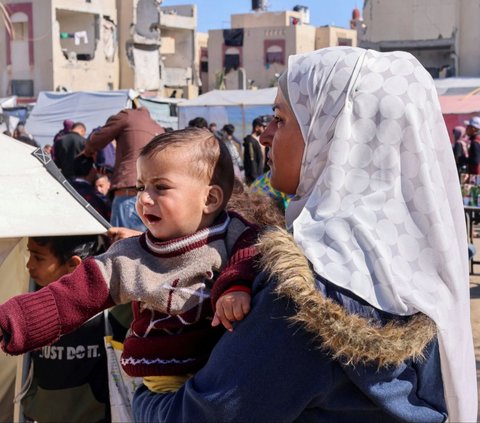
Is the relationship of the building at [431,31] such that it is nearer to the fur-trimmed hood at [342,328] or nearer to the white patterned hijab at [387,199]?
the white patterned hijab at [387,199]

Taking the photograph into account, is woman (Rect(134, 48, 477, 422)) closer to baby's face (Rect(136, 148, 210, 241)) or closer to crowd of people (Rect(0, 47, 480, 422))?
crowd of people (Rect(0, 47, 480, 422))

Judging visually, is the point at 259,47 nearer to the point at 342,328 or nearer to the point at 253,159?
the point at 253,159

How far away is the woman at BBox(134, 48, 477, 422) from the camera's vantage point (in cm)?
143

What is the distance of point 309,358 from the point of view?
1.43 metres

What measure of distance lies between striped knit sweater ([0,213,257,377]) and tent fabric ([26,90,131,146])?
60.6ft

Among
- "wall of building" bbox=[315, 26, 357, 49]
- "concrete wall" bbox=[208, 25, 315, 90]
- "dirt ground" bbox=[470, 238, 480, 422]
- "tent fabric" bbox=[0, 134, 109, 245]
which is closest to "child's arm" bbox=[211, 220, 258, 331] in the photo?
"tent fabric" bbox=[0, 134, 109, 245]

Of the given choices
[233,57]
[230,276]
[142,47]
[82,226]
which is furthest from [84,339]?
[233,57]

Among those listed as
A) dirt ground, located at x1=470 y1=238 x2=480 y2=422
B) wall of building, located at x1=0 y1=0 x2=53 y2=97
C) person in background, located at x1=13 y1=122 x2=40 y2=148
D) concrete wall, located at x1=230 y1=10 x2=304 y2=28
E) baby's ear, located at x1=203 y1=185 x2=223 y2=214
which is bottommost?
dirt ground, located at x1=470 y1=238 x2=480 y2=422

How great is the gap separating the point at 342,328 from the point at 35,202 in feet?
4.35

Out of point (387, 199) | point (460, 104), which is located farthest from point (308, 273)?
point (460, 104)

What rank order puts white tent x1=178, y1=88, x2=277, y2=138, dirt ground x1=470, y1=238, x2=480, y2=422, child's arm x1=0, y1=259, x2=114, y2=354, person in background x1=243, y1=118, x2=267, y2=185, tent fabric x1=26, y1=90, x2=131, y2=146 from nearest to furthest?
child's arm x1=0, y1=259, x2=114, y2=354 < dirt ground x1=470, y1=238, x2=480, y2=422 < person in background x1=243, y1=118, x2=267, y2=185 < white tent x1=178, y1=88, x2=277, y2=138 < tent fabric x1=26, y1=90, x2=131, y2=146

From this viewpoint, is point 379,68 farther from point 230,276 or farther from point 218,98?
point 218,98

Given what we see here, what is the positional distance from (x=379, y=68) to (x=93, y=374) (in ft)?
5.77

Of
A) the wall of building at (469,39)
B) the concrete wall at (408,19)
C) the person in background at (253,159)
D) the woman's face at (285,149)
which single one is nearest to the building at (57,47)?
the concrete wall at (408,19)
